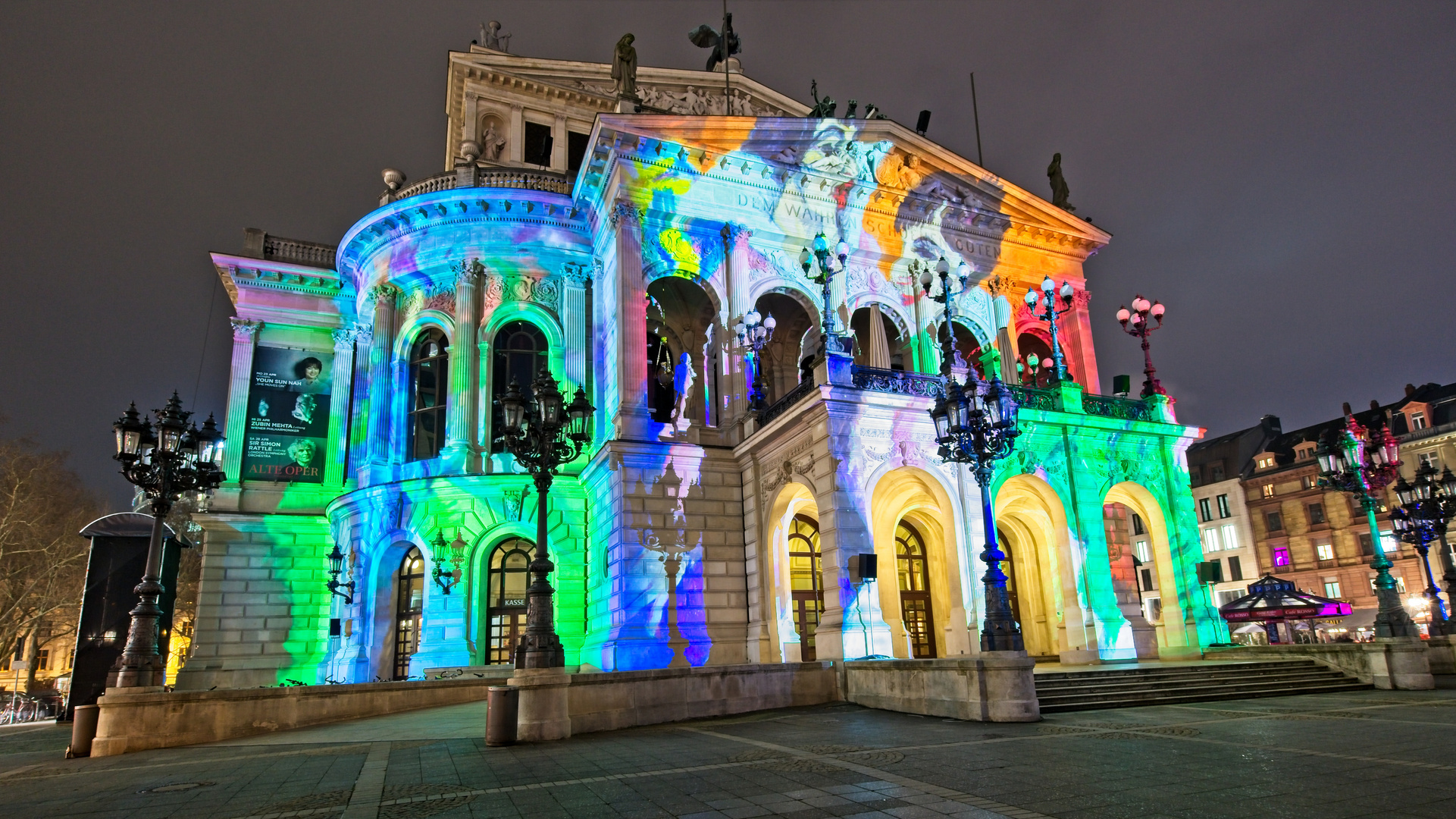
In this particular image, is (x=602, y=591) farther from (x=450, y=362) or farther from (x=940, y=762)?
(x=940, y=762)

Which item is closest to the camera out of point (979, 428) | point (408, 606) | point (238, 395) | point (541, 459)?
point (979, 428)

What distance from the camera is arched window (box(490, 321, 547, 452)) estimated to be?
28.9 m

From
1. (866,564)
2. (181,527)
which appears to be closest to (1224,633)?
(866,564)

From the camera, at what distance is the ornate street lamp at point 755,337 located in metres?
24.8

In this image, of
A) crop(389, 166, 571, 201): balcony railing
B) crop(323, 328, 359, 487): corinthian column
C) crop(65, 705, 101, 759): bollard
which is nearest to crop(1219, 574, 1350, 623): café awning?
crop(389, 166, 571, 201): balcony railing

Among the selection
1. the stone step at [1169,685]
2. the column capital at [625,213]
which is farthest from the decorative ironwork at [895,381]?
the column capital at [625,213]

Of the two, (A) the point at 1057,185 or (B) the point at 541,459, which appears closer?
(B) the point at 541,459

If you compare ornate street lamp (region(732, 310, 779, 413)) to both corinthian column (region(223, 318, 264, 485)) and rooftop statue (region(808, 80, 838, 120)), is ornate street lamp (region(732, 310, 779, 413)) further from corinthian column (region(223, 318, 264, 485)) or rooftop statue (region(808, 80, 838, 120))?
corinthian column (region(223, 318, 264, 485))

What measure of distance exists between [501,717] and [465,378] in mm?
17376

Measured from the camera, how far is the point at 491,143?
36094mm

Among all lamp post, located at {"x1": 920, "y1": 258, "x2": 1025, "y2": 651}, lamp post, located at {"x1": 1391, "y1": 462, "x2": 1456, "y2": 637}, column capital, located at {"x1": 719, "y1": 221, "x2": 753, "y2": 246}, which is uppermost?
column capital, located at {"x1": 719, "y1": 221, "x2": 753, "y2": 246}

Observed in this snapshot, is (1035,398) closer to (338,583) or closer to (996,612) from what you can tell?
(996,612)

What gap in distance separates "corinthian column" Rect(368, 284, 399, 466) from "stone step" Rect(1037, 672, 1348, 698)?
71.3ft

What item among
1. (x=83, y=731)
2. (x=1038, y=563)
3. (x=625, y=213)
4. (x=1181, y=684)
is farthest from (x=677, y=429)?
(x=83, y=731)
